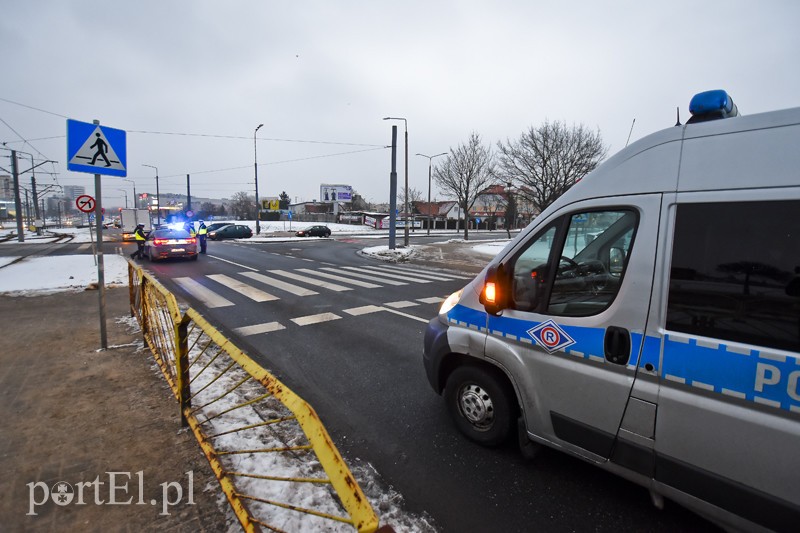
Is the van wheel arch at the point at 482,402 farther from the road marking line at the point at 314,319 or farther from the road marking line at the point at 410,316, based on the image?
the road marking line at the point at 314,319

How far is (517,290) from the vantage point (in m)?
2.83

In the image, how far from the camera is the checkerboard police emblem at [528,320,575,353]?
253 centimetres

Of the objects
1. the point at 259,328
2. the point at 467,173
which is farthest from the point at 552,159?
the point at 259,328

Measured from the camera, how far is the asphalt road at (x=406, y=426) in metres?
2.54

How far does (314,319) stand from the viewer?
7.39m

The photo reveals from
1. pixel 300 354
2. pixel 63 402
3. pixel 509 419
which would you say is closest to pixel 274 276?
pixel 300 354

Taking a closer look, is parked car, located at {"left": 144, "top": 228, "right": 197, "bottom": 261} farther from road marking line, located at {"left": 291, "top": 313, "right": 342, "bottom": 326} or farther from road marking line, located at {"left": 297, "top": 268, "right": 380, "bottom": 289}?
road marking line, located at {"left": 291, "top": 313, "right": 342, "bottom": 326}

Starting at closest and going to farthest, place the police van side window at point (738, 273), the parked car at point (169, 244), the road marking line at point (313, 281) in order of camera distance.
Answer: the police van side window at point (738, 273) → the road marking line at point (313, 281) → the parked car at point (169, 244)

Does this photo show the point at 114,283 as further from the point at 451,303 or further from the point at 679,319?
the point at 679,319

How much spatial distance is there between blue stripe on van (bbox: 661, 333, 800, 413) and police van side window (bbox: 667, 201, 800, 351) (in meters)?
0.06

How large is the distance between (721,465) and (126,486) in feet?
12.3

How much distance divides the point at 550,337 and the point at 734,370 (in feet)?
3.16

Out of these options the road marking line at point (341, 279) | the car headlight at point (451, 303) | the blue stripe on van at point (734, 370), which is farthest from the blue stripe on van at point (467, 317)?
the road marking line at point (341, 279)

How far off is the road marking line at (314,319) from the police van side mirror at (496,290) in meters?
4.78
